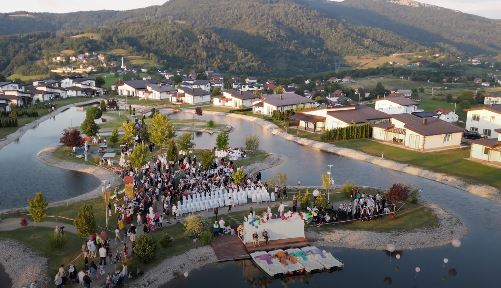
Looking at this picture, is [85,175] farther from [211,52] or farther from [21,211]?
[211,52]

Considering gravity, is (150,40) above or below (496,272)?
above

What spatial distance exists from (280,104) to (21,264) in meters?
50.8

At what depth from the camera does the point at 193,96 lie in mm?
83562

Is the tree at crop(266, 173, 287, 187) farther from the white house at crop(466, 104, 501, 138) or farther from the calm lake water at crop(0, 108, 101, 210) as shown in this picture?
the white house at crop(466, 104, 501, 138)

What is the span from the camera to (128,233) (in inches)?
846

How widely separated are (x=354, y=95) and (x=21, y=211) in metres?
69.1

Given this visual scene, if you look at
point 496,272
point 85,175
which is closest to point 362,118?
point 85,175

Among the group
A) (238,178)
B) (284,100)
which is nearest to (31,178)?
(238,178)

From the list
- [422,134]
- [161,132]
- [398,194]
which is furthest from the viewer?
[422,134]

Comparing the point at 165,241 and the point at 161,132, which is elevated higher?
the point at 161,132

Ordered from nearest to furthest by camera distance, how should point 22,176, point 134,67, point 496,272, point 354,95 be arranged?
point 496,272, point 22,176, point 354,95, point 134,67

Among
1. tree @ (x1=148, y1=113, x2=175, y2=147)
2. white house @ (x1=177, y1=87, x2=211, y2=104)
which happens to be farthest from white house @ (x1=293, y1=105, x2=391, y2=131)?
white house @ (x1=177, y1=87, x2=211, y2=104)

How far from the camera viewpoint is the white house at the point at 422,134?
142 feet

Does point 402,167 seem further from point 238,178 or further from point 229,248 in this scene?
point 229,248
